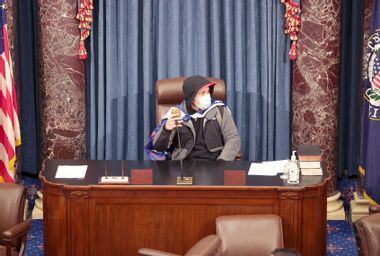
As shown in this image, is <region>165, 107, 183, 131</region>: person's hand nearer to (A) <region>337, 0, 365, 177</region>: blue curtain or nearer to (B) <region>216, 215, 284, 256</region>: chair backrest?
(B) <region>216, 215, 284, 256</region>: chair backrest

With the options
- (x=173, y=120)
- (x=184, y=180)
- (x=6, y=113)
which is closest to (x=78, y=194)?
(x=184, y=180)

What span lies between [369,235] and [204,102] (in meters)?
2.02

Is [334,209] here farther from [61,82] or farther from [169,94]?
[61,82]

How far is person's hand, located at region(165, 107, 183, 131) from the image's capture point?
6.25 m

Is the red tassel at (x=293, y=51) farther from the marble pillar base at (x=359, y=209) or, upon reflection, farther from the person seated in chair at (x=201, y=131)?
the marble pillar base at (x=359, y=209)

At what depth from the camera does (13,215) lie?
5254 millimetres

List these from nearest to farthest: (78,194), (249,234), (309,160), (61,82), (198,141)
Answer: (249,234) < (78,194) < (309,160) < (198,141) < (61,82)

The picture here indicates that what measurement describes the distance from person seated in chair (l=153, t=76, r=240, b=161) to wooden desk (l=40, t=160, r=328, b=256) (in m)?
0.88

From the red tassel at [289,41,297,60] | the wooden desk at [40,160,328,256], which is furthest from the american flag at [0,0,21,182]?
the red tassel at [289,41,297,60]

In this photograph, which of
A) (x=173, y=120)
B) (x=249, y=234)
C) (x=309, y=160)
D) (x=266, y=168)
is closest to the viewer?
(x=249, y=234)

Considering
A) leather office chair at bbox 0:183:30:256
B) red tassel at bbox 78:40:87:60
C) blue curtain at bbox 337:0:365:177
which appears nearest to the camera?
leather office chair at bbox 0:183:30:256

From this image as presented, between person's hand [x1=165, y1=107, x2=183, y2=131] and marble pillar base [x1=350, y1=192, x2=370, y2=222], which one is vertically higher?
person's hand [x1=165, y1=107, x2=183, y2=131]

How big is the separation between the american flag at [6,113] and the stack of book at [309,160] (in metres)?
2.46

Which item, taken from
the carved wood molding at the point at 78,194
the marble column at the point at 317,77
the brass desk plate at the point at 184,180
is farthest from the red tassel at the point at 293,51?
the carved wood molding at the point at 78,194
